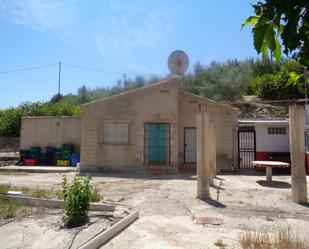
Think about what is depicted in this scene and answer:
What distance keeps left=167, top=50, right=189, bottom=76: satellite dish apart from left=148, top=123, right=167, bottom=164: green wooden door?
9.97 ft

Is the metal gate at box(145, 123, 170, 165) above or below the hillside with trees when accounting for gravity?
below

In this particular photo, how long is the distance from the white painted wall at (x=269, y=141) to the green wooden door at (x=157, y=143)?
5.07 meters

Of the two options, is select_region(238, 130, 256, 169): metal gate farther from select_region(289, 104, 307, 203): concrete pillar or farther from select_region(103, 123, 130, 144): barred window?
Result: select_region(289, 104, 307, 203): concrete pillar

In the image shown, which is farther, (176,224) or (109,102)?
(109,102)

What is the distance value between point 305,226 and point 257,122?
10900mm

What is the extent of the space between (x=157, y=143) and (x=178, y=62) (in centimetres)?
440

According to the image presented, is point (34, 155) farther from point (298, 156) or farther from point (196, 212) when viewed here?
point (298, 156)

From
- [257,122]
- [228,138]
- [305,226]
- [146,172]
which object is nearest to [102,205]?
[305,226]

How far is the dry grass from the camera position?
188 inches

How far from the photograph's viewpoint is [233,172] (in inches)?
622

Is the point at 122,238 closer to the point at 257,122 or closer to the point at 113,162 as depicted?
the point at 113,162

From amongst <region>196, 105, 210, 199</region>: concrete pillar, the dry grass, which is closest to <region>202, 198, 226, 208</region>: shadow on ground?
<region>196, 105, 210, 199</region>: concrete pillar

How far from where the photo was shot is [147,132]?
15758mm

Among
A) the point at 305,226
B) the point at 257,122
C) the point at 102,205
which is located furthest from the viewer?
the point at 257,122
